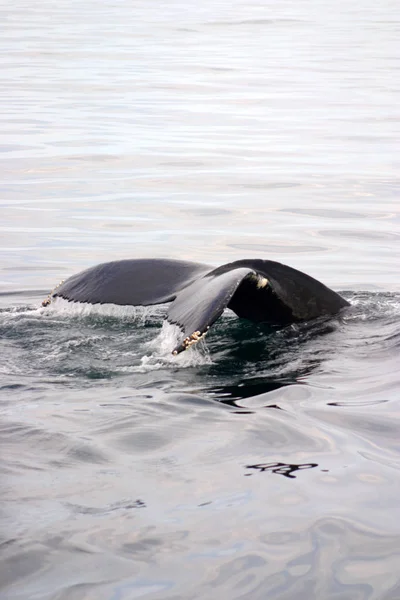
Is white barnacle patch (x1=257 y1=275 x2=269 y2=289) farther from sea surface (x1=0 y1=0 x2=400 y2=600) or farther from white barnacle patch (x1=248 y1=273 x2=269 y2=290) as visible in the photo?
sea surface (x1=0 y1=0 x2=400 y2=600)

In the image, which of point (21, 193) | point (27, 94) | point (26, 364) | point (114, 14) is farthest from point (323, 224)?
point (114, 14)

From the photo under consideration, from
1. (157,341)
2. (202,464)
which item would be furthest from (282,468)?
(157,341)

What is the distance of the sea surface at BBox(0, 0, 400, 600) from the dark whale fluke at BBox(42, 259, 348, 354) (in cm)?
11

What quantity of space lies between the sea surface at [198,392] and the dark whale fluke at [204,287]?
11cm

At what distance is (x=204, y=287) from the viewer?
527cm

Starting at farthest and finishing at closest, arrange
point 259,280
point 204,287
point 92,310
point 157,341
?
point 92,310 → point 157,341 → point 259,280 → point 204,287

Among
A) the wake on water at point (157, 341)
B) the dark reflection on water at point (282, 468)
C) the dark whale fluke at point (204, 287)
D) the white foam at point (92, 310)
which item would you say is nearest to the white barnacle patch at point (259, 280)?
the dark whale fluke at point (204, 287)

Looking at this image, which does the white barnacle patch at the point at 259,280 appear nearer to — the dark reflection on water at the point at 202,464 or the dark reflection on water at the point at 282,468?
the dark reflection on water at the point at 202,464

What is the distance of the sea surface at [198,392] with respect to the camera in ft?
10.6

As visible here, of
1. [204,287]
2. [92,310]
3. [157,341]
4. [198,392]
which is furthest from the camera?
[92,310]

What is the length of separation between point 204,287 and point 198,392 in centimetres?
62

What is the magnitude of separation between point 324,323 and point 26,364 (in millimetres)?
1783

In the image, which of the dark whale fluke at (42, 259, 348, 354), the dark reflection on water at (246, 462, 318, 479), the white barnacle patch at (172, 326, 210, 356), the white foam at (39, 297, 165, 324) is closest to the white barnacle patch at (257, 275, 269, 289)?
the dark whale fluke at (42, 259, 348, 354)

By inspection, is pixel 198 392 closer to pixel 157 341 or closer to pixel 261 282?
pixel 261 282
